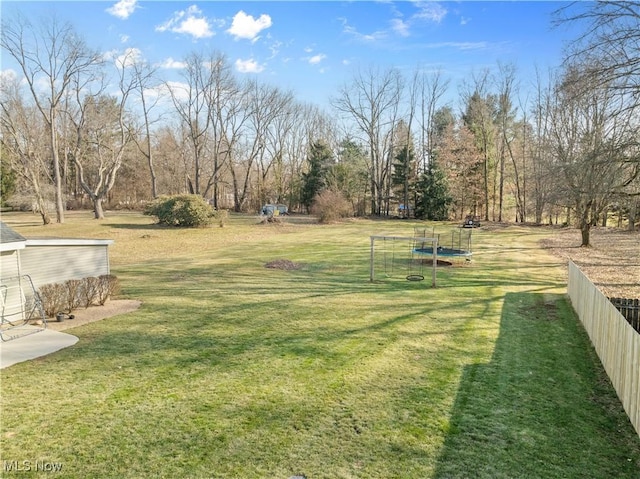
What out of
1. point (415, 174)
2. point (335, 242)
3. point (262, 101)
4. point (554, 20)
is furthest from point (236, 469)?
point (262, 101)

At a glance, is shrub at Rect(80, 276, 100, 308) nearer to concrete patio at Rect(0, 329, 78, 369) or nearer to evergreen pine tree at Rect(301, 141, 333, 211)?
concrete patio at Rect(0, 329, 78, 369)

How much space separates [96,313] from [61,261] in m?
1.54

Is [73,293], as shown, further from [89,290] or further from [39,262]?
[39,262]

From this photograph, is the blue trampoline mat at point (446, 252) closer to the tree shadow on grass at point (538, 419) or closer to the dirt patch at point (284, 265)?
the dirt patch at point (284, 265)

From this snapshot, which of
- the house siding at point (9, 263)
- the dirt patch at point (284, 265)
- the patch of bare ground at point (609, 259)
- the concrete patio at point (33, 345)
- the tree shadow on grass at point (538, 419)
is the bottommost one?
the tree shadow on grass at point (538, 419)

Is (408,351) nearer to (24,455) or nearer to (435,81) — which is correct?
(24,455)

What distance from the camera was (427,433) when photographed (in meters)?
4.16

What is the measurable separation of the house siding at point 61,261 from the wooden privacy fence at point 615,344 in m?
10.1

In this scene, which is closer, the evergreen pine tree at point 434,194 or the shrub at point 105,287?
the shrub at point 105,287

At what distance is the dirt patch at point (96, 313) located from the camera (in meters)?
7.62

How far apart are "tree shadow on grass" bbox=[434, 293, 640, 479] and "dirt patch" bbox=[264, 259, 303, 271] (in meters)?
8.59

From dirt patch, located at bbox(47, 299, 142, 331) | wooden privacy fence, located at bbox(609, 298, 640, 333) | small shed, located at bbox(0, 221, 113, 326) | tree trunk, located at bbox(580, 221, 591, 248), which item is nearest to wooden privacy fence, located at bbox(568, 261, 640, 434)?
wooden privacy fence, located at bbox(609, 298, 640, 333)

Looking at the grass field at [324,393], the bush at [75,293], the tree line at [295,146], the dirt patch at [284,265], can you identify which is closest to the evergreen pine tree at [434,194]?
the tree line at [295,146]

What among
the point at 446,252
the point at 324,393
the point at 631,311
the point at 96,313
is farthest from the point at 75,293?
the point at 446,252
